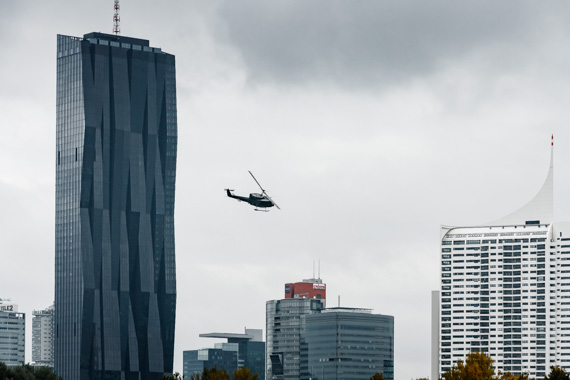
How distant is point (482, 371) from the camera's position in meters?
196

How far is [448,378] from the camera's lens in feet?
655

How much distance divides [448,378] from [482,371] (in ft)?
19.5
